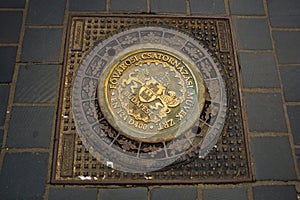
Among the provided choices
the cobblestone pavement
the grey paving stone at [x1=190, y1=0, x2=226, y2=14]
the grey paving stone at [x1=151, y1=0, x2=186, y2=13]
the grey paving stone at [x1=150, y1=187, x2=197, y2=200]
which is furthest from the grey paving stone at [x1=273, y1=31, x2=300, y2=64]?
the grey paving stone at [x1=150, y1=187, x2=197, y2=200]

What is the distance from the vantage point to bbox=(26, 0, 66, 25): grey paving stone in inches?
118

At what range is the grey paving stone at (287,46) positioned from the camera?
2935mm

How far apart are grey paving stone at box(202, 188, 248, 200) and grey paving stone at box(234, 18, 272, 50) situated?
1296 mm

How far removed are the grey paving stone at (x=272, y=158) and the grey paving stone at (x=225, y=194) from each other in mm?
179

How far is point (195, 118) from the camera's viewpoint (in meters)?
2.65

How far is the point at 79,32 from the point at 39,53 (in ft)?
1.33

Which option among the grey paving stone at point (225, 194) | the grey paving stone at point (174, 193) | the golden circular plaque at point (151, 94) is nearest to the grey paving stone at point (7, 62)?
the golden circular plaque at point (151, 94)

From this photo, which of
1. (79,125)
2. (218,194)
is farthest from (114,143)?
(218,194)

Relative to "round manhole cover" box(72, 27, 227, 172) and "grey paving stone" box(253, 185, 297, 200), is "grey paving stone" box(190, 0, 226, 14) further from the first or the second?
"grey paving stone" box(253, 185, 297, 200)

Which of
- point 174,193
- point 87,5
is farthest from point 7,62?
point 174,193

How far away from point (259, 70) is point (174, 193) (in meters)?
1.33

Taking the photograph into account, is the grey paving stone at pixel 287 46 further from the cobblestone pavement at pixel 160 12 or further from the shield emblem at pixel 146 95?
the shield emblem at pixel 146 95

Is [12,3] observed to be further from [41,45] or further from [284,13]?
[284,13]

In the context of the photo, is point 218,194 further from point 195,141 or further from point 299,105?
point 299,105
